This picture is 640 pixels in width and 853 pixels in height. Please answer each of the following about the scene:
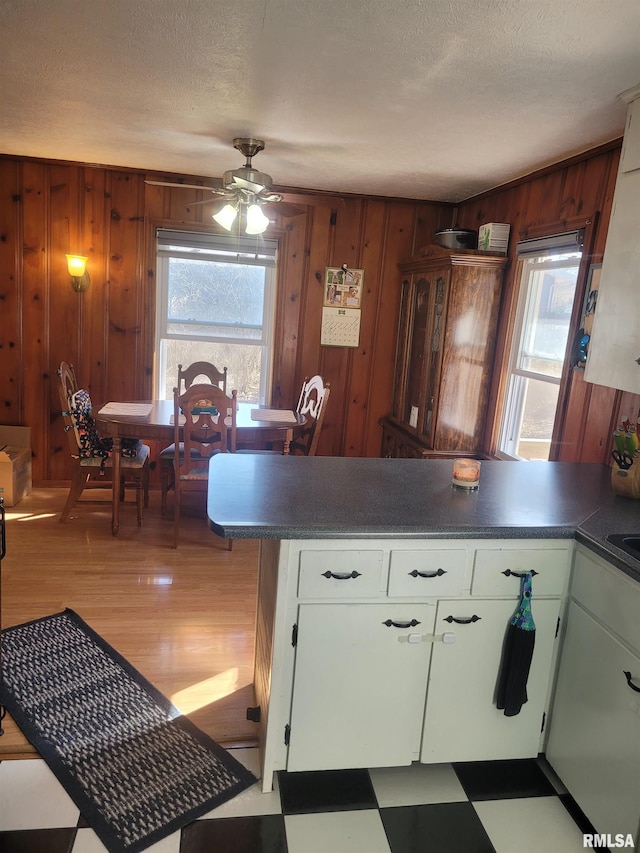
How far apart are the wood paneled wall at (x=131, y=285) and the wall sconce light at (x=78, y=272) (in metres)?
0.06

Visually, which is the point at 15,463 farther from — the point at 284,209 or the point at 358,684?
the point at 358,684

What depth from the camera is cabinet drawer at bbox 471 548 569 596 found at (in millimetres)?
1861

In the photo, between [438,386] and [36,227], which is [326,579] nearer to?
[438,386]

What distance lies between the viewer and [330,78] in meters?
2.36

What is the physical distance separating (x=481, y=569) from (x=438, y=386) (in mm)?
2116

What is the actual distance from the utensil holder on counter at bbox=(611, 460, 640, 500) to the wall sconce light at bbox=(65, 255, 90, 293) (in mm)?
3555

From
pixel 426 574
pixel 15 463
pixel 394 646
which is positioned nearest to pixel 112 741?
pixel 394 646

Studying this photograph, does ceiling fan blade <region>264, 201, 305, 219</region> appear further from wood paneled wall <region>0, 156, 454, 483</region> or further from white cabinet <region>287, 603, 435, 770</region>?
white cabinet <region>287, 603, 435, 770</region>

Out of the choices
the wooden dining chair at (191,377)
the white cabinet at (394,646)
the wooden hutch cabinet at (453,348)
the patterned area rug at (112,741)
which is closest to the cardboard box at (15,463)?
the wooden dining chair at (191,377)

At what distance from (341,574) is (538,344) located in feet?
7.30

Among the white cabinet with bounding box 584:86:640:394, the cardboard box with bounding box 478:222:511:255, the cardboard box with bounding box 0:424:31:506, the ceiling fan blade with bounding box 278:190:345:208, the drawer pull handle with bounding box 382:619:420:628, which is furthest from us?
the ceiling fan blade with bounding box 278:190:345:208

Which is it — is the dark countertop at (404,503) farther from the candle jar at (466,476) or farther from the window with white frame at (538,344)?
the window with white frame at (538,344)

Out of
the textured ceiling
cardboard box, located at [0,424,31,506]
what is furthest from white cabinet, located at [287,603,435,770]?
cardboard box, located at [0,424,31,506]

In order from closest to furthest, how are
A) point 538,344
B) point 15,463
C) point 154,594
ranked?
1. point 154,594
2. point 538,344
3. point 15,463
